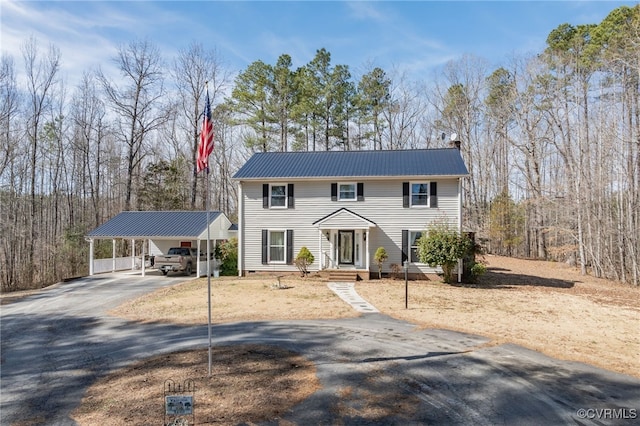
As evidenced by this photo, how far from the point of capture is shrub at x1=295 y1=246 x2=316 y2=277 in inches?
729

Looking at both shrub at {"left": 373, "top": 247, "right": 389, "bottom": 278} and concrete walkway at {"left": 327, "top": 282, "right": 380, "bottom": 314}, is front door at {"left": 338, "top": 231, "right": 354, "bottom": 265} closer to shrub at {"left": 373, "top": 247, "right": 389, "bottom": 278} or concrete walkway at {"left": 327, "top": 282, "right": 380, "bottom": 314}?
shrub at {"left": 373, "top": 247, "right": 389, "bottom": 278}

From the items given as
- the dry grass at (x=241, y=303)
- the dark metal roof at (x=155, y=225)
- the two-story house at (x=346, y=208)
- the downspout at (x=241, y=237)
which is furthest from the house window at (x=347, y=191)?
the dark metal roof at (x=155, y=225)

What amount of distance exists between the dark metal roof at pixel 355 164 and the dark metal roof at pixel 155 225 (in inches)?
157

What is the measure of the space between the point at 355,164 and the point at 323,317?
35.9 ft

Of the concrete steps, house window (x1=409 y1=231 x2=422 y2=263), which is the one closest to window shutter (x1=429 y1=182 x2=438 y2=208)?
house window (x1=409 y1=231 x2=422 y2=263)

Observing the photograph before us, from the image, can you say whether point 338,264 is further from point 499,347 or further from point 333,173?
point 499,347

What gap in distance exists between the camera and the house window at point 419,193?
18688mm

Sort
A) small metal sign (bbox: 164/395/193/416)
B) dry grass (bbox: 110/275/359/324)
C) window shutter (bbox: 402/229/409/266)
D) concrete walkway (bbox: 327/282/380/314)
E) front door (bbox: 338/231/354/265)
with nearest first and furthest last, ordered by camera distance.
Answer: small metal sign (bbox: 164/395/193/416) < dry grass (bbox: 110/275/359/324) < concrete walkway (bbox: 327/282/380/314) < window shutter (bbox: 402/229/409/266) < front door (bbox: 338/231/354/265)

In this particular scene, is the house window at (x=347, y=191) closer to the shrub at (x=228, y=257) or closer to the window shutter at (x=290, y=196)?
the window shutter at (x=290, y=196)

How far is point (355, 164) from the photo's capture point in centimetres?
2025

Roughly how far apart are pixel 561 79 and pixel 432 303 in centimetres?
2243

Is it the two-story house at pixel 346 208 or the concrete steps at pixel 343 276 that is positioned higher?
the two-story house at pixel 346 208

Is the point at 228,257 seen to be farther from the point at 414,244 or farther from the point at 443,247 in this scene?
the point at 443,247

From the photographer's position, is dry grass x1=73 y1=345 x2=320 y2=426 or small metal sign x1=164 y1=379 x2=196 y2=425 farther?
dry grass x1=73 y1=345 x2=320 y2=426
